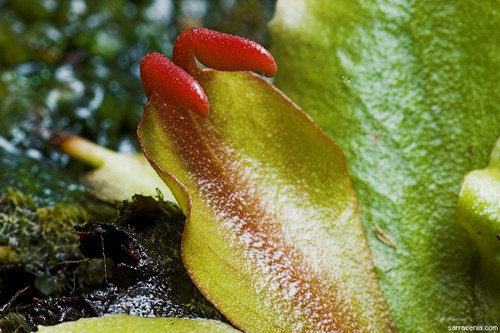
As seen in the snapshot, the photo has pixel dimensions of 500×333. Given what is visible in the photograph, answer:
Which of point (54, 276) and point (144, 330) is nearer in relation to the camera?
point (144, 330)

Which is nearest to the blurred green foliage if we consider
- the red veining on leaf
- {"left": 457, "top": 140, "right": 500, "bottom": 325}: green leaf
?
the red veining on leaf

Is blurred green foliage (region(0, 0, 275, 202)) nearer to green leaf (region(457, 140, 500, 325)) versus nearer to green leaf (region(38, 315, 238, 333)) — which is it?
green leaf (region(38, 315, 238, 333))

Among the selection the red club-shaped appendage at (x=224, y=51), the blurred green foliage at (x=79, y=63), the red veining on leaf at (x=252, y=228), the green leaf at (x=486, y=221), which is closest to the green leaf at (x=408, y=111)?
the green leaf at (x=486, y=221)

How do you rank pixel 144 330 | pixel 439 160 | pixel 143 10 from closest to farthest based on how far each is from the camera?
1. pixel 144 330
2. pixel 439 160
3. pixel 143 10

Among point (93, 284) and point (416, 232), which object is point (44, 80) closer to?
point (93, 284)

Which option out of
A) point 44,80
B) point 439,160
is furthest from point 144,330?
point 44,80
